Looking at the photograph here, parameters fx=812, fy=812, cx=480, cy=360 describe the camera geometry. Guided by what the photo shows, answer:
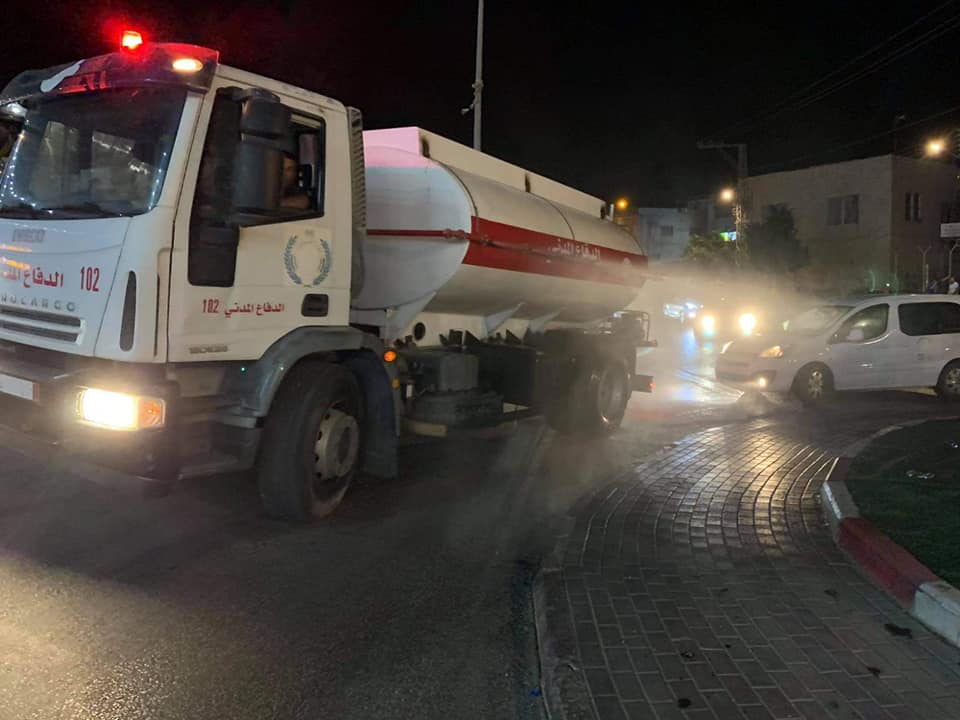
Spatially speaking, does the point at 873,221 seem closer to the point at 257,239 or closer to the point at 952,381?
the point at 952,381

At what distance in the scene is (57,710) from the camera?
3342mm

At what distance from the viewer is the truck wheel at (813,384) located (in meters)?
12.7

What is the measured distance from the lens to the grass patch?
203 inches

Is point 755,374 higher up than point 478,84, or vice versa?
point 478,84

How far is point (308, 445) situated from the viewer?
567 cm

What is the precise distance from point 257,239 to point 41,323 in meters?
1.44

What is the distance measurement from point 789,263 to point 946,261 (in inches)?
276

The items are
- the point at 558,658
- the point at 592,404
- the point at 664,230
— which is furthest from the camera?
the point at 664,230

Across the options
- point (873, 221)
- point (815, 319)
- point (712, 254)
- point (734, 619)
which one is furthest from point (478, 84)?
point (712, 254)

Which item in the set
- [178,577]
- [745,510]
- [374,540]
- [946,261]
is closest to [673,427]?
[745,510]

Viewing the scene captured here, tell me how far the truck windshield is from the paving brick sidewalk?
358cm

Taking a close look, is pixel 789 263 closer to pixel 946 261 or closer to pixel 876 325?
pixel 946 261

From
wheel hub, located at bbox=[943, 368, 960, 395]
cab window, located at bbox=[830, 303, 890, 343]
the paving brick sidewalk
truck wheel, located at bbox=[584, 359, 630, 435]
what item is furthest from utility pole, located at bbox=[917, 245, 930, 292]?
the paving brick sidewalk

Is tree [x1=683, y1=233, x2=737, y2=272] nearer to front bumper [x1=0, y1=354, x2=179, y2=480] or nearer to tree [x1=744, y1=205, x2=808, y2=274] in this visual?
tree [x1=744, y1=205, x2=808, y2=274]
